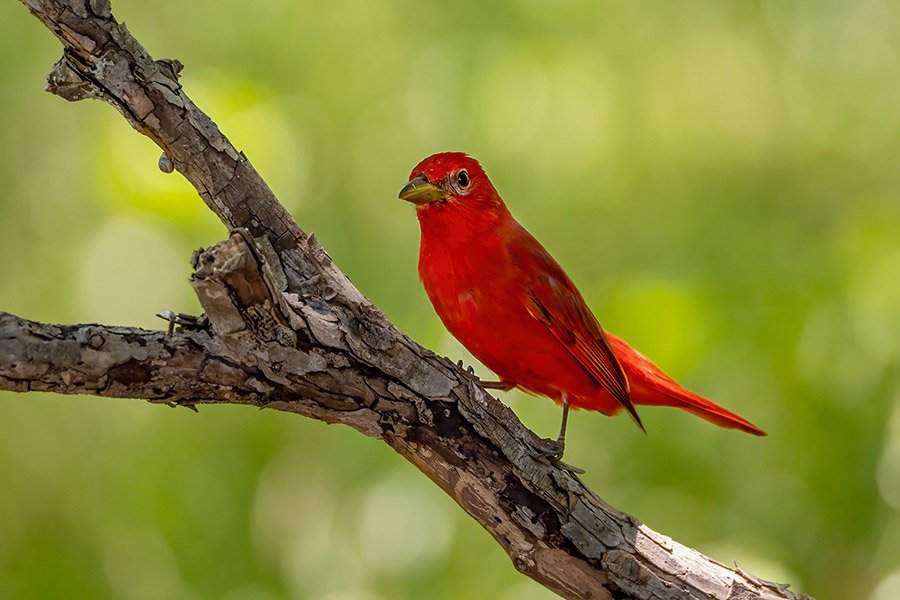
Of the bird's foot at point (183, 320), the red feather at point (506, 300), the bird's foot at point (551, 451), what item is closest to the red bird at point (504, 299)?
the red feather at point (506, 300)

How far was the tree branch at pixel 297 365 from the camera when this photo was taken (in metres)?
1.98

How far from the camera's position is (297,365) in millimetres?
2193

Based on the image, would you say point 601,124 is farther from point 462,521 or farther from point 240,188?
point 240,188

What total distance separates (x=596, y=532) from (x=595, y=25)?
10.2 feet

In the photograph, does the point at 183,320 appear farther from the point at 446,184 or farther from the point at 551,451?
the point at 446,184

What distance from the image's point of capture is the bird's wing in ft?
10.3

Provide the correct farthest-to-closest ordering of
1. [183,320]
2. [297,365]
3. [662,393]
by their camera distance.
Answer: [662,393]
[297,365]
[183,320]

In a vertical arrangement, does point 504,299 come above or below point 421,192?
below

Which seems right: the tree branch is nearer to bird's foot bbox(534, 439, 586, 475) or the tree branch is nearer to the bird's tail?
bird's foot bbox(534, 439, 586, 475)

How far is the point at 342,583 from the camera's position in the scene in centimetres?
385

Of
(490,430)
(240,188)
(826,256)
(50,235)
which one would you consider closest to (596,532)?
(490,430)

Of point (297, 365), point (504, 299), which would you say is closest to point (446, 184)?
point (504, 299)

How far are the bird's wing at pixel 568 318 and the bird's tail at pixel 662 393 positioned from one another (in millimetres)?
212

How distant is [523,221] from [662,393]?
1.52 metres
